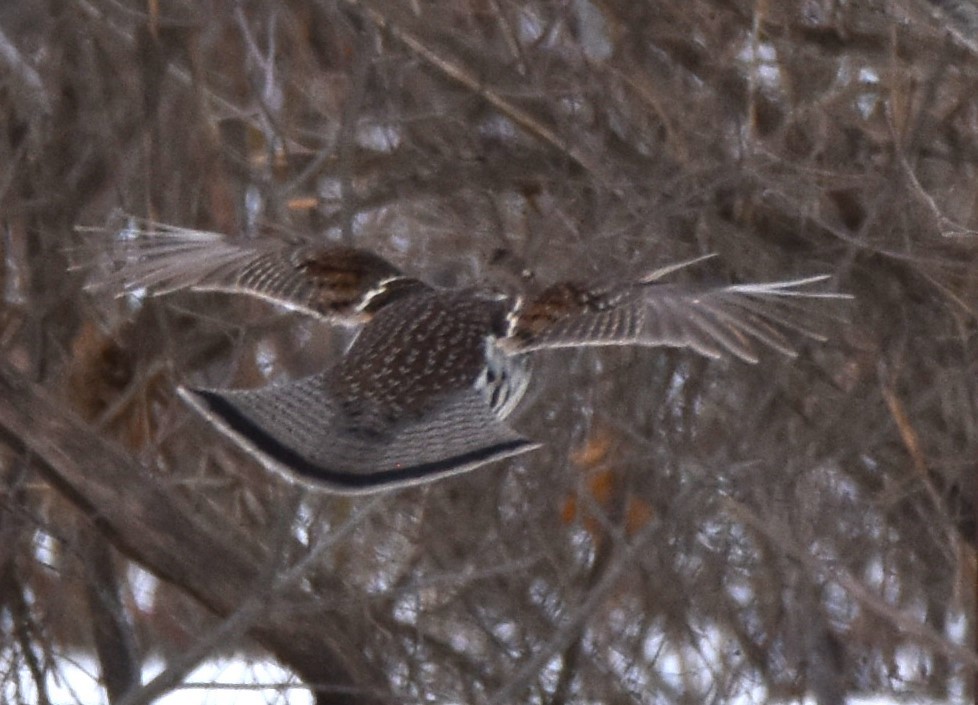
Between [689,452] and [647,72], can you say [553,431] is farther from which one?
[647,72]

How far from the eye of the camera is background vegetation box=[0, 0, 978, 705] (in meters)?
5.29

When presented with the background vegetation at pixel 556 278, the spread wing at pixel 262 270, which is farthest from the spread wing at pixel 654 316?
the spread wing at pixel 262 270


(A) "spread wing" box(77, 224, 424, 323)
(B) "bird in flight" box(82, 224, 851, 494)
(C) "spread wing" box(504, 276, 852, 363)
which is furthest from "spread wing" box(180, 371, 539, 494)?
(A) "spread wing" box(77, 224, 424, 323)

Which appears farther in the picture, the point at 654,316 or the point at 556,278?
the point at 556,278

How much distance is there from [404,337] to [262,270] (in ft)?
1.93

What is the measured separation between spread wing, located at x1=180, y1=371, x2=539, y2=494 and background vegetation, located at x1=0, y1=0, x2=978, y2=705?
566 millimetres

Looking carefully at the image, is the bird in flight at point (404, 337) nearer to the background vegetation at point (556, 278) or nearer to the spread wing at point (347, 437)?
the spread wing at point (347, 437)

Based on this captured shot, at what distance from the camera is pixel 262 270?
5.20 metres

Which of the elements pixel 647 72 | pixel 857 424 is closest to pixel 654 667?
pixel 857 424

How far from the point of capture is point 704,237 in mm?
5656

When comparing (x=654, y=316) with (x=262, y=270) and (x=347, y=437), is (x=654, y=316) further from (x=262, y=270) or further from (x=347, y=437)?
(x=262, y=270)

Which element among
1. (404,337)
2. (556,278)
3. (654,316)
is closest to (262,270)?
(404,337)

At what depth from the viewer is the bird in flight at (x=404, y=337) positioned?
4133mm

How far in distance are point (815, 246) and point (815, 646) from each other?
1.76 m
